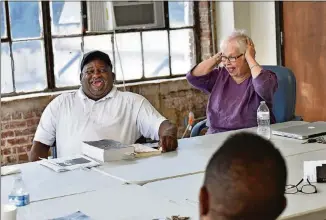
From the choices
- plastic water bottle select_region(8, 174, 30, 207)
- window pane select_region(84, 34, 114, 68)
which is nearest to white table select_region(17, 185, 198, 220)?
plastic water bottle select_region(8, 174, 30, 207)

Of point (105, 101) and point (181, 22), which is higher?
point (181, 22)

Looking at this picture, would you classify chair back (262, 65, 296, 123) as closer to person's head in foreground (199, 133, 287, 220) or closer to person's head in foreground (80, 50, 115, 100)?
person's head in foreground (80, 50, 115, 100)

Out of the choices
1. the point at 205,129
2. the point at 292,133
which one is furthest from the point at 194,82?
the point at 292,133

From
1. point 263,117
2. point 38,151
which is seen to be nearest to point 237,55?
point 263,117

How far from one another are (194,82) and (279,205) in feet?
9.58

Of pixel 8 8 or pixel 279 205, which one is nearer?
pixel 279 205

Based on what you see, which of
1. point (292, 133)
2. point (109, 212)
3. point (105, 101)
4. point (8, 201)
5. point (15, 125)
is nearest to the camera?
point (109, 212)

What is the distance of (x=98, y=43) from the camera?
216 inches

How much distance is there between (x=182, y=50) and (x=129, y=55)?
559mm

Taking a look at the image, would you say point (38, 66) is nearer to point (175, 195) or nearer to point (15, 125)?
point (15, 125)

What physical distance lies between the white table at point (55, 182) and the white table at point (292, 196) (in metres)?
0.24

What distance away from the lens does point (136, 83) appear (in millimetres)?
5574

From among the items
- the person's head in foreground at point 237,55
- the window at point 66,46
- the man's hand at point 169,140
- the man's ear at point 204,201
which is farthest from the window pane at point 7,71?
the man's ear at point 204,201

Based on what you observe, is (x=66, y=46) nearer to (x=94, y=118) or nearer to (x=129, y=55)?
(x=129, y=55)
